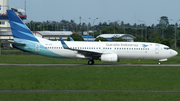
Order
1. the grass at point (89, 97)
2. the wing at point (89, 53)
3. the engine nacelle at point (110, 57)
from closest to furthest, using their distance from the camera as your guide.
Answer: the grass at point (89, 97) < the engine nacelle at point (110, 57) < the wing at point (89, 53)

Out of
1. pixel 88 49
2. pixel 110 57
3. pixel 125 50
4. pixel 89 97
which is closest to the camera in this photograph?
pixel 89 97

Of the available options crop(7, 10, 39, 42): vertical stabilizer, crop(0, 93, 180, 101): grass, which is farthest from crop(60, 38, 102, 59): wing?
crop(0, 93, 180, 101): grass

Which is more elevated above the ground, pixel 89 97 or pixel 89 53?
pixel 89 53

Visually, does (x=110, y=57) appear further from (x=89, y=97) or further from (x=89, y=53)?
(x=89, y=97)

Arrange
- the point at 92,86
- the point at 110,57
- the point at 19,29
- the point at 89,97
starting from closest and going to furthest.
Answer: the point at 89,97 < the point at 92,86 < the point at 110,57 < the point at 19,29

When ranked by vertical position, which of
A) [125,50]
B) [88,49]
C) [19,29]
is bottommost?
[125,50]

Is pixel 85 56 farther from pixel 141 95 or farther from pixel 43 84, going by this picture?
pixel 141 95

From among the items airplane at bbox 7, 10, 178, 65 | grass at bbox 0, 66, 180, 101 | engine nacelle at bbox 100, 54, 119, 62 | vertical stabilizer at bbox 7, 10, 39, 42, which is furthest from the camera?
vertical stabilizer at bbox 7, 10, 39, 42

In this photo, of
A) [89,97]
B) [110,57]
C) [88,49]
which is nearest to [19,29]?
[88,49]

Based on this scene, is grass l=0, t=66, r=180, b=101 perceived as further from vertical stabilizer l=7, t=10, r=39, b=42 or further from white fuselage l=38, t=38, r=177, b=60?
vertical stabilizer l=7, t=10, r=39, b=42

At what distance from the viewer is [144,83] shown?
2095 cm

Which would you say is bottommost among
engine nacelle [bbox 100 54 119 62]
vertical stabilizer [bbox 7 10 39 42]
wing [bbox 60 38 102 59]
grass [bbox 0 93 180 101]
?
grass [bbox 0 93 180 101]

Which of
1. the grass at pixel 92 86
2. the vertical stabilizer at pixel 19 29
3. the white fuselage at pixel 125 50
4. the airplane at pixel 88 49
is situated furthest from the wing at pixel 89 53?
the grass at pixel 92 86

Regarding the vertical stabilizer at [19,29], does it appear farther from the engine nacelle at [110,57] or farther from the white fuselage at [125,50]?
the engine nacelle at [110,57]
